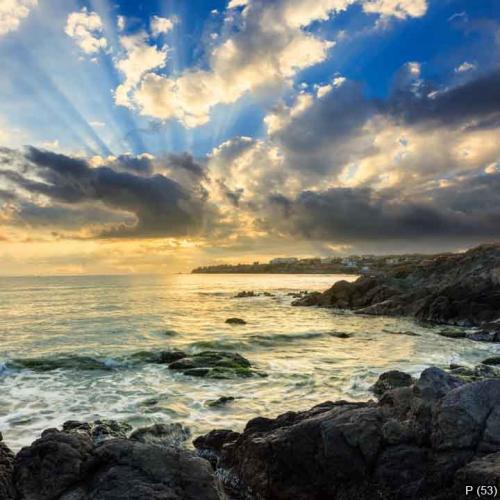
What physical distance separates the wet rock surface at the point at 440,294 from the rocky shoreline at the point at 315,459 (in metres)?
27.8

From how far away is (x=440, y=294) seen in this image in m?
49.8

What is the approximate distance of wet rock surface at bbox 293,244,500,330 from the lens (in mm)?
43094

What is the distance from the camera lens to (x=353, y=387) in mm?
18766

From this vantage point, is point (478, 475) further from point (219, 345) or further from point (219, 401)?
point (219, 345)

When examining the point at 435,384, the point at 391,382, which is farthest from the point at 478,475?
the point at 391,382

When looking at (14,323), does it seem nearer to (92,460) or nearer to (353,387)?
(353,387)

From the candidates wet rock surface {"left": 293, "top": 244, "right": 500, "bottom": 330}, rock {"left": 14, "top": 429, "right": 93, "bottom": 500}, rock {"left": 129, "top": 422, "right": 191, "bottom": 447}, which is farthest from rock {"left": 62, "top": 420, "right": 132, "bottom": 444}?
wet rock surface {"left": 293, "top": 244, "right": 500, "bottom": 330}

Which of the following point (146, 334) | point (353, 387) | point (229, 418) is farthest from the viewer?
point (146, 334)

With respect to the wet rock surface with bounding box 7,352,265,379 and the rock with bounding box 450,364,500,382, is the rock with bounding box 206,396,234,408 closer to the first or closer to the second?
the wet rock surface with bounding box 7,352,265,379

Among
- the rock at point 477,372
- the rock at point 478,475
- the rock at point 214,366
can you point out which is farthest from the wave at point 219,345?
the rock at point 478,475

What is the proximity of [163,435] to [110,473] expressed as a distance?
603 cm

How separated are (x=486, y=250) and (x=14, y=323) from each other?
57564mm

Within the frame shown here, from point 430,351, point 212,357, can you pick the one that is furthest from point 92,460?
point 430,351

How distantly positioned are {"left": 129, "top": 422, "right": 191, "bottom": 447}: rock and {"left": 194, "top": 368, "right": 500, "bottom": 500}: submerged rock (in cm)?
302
